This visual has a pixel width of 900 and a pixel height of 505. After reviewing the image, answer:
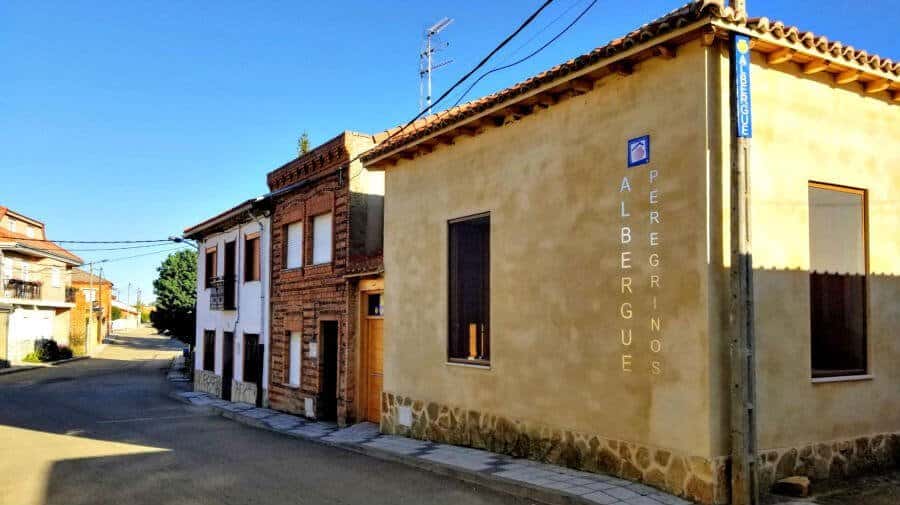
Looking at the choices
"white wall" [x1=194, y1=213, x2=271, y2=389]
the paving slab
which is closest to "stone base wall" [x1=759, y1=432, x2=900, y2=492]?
the paving slab

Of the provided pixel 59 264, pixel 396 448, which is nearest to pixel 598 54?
pixel 396 448

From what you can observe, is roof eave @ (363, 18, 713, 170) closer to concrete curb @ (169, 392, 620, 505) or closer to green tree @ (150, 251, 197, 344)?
concrete curb @ (169, 392, 620, 505)

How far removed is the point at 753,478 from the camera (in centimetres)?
684

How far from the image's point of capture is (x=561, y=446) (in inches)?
347

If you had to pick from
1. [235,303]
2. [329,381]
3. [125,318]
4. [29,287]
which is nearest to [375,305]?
[329,381]

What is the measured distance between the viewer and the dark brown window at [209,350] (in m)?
24.0

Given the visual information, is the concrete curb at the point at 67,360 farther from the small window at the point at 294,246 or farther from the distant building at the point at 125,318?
the distant building at the point at 125,318

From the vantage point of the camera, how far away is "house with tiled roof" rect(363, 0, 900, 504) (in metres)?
7.10

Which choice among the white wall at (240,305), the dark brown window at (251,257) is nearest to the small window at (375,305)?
the white wall at (240,305)

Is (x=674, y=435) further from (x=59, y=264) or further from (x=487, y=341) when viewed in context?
(x=59, y=264)

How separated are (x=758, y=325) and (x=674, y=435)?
1412 millimetres

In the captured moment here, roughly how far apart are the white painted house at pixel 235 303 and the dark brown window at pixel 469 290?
30.9ft

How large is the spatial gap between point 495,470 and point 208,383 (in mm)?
17514

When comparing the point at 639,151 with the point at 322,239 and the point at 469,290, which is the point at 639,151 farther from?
the point at 322,239
